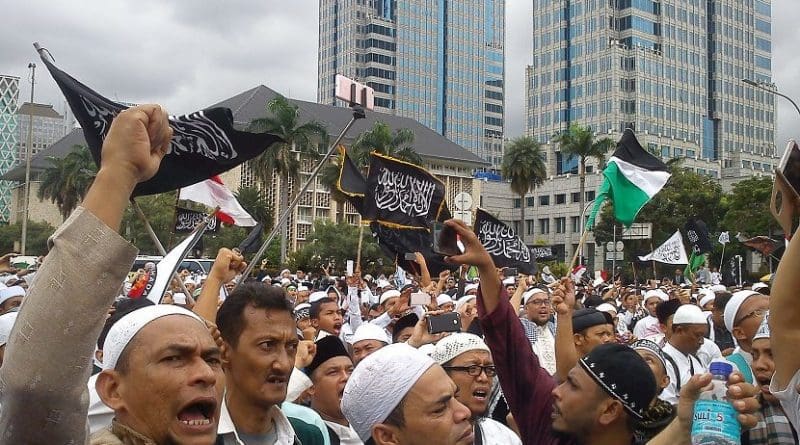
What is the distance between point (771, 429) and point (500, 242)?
23.9 ft

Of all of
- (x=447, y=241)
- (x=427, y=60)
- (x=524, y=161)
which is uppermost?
(x=427, y=60)

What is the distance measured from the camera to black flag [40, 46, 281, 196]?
17.9 ft

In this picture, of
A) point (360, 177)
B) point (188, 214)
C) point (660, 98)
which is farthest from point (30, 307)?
point (660, 98)

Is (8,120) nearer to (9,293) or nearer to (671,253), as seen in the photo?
(671,253)

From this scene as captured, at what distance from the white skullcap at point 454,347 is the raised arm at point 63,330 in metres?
2.56

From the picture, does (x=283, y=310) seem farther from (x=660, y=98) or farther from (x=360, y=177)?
(x=660, y=98)

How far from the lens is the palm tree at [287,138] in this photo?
2007 inches

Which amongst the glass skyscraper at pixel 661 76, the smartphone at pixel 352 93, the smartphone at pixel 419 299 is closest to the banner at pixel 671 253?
the smartphone at pixel 419 299

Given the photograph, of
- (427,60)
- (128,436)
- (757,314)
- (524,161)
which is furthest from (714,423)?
(427,60)

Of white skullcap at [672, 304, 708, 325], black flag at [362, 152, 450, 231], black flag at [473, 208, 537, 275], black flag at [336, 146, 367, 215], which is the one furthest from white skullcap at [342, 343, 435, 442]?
black flag at [336, 146, 367, 215]

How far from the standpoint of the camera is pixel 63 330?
168cm

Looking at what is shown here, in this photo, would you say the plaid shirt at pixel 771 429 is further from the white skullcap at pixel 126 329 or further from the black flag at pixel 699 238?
the black flag at pixel 699 238

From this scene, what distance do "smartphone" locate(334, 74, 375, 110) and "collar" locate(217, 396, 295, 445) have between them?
2.86 metres

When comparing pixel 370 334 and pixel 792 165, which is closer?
pixel 792 165
